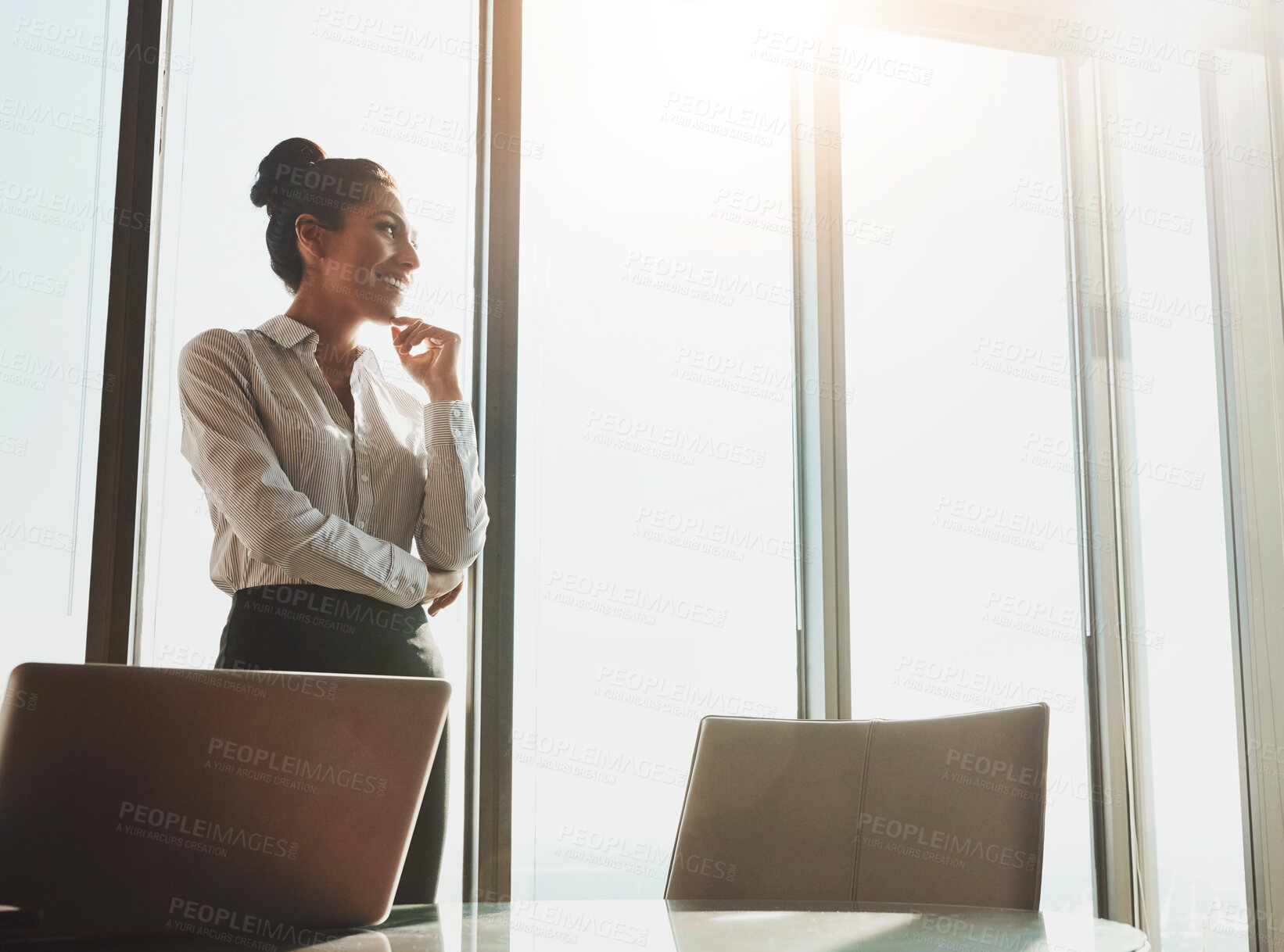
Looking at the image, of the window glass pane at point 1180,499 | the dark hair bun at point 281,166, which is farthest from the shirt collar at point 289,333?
the window glass pane at point 1180,499

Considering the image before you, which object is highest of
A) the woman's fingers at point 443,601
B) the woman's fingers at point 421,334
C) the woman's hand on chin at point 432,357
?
the woman's fingers at point 421,334

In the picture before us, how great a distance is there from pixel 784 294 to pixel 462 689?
1.41 meters

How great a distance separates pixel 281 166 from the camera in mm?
2539

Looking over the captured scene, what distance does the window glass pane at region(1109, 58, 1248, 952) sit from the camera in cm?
285

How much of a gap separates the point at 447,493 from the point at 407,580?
0.74ft

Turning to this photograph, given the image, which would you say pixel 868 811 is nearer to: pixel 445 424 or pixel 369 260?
pixel 445 424

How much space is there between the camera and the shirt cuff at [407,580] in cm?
211

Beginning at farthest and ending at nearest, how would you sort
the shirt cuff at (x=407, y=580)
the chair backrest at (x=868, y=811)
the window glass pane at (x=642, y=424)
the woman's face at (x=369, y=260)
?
the window glass pane at (x=642, y=424)
the woman's face at (x=369, y=260)
the shirt cuff at (x=407, y=580)
the chair backrest at (x=868, y=811)

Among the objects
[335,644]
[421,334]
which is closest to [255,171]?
[421,334]

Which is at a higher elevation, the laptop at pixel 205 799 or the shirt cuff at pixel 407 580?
the shirt cuff at pixel 407 580

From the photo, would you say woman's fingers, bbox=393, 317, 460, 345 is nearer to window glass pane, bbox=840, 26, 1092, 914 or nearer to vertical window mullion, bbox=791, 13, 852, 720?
vertical window mullion, bbox=791, 13, 852, 720

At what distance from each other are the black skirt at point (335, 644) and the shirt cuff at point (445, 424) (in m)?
0.37

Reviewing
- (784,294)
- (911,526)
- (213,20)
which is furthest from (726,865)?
(213,20)

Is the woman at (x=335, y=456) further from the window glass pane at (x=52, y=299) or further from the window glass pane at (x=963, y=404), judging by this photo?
the window glass pane at (x=963, y=404)
